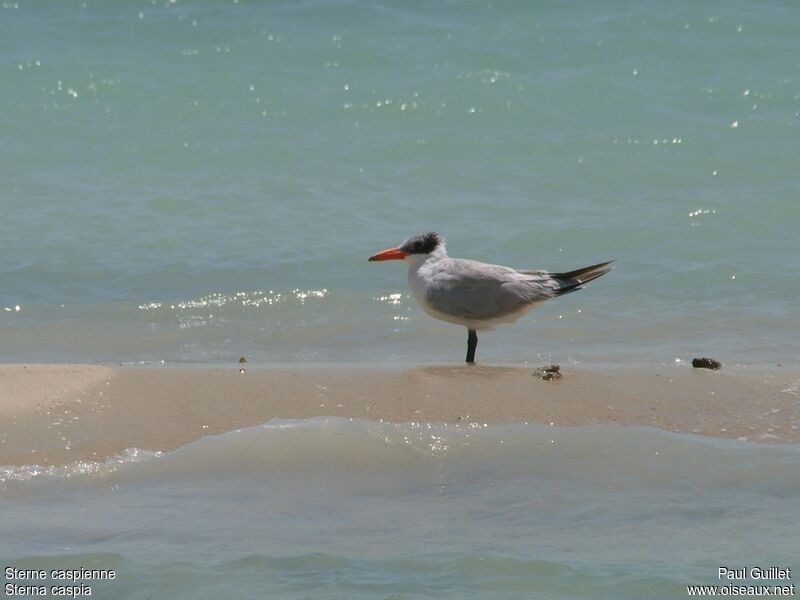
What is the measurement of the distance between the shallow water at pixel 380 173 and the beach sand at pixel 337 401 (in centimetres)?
130

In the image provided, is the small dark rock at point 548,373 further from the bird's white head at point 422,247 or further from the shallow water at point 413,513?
the bird's white head at point 422,247

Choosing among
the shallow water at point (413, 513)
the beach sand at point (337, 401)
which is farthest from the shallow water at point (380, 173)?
the shallow water at point (413, 513)

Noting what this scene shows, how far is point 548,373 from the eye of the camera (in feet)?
19.6

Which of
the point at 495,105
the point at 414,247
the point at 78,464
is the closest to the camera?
the point at 78,464

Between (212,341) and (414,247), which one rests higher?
(414,247)

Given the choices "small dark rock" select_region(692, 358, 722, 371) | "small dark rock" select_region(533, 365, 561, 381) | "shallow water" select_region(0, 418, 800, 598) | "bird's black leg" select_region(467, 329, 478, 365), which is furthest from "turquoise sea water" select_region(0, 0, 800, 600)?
"small dark rock" select_region(533, 365, 561, 381)

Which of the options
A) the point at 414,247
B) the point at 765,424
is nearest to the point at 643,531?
the point at 765,424

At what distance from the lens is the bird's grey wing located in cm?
679

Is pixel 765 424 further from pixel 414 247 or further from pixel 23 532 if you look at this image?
pixel 23 532

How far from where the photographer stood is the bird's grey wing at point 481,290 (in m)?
6.79

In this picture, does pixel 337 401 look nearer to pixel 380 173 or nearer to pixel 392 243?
pixel 392 243

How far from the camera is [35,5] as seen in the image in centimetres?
1669

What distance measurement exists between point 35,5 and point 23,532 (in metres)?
13.8

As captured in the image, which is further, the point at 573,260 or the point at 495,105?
the point at 495,105
